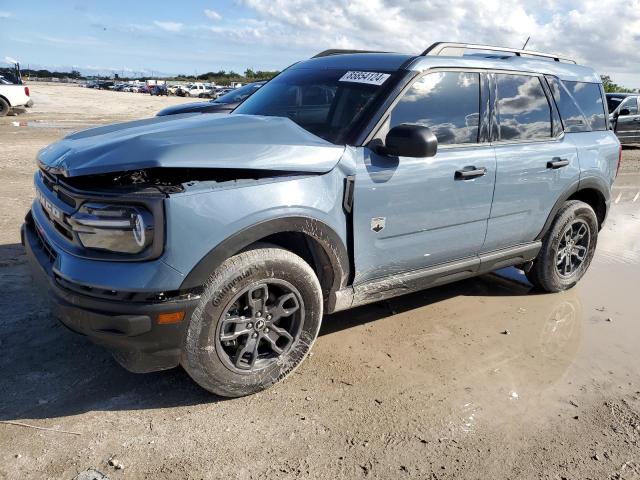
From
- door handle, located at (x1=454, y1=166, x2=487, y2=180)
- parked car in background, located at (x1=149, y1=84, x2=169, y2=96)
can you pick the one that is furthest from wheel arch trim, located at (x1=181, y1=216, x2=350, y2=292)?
parked car in background, located at (x1=149, y1=84, x2=169, y2=96)

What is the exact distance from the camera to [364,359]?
3643 millimetres

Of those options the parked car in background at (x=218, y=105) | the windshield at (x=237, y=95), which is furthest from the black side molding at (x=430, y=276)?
the windshield at (x=237, y=95)

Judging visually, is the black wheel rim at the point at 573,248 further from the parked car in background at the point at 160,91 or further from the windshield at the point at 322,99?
the parked car in background at the point at 160,91

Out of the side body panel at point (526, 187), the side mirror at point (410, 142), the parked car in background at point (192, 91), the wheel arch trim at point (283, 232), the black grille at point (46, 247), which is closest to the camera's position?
the wheel arch trim at point (283, 232)

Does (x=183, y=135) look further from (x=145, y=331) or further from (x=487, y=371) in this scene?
(x=487, y=371)

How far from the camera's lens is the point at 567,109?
15.3 feet

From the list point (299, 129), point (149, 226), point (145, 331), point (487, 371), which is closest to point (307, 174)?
point (299, 129)

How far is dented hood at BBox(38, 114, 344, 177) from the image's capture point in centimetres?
268

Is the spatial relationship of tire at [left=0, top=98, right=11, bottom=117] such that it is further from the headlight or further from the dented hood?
the headlight

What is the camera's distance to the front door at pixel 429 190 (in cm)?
335

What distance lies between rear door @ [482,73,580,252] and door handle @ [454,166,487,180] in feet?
0.65

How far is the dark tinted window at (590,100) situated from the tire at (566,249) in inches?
29.8

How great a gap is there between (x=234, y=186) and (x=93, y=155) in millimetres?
710

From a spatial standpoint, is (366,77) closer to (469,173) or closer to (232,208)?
(469,173)
